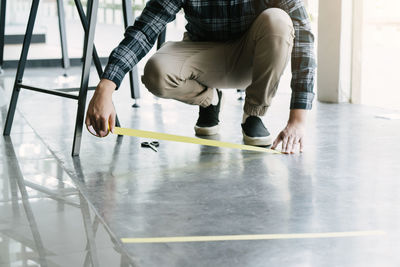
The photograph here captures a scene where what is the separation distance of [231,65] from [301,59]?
0.40 meters

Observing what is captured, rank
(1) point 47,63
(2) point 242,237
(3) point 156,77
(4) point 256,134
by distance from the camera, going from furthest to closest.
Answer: (1) point 47,63 → (4) point 256,134 → (3) point 156,77 → (2) point 242,237

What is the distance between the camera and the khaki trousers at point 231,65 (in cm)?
230

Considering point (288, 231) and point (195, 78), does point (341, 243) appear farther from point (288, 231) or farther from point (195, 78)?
point (195, 78)

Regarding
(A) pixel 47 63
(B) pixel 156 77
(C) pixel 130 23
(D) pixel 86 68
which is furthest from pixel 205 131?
(A) pixel 47 63

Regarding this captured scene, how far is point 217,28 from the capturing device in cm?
251

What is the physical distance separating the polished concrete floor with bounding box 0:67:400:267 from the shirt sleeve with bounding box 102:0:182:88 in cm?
37

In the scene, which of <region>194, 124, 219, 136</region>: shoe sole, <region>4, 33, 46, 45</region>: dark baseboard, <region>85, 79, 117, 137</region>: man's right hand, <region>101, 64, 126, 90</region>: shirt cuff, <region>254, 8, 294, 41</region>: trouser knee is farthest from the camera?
<region>4, 33, 46, 45</region>: dark baseboard

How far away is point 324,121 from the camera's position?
307cm

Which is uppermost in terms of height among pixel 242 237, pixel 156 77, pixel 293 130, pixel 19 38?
pixel 19 38

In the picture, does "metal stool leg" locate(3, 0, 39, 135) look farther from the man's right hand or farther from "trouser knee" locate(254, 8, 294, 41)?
"trouser knee" locate(254, 8, 294, 41)

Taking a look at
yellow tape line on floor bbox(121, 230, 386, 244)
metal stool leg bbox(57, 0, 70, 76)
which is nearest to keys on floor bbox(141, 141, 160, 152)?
yellow tape line on floor bbox(121, 230, 386, 244)

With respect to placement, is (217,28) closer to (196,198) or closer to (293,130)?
(293,130)

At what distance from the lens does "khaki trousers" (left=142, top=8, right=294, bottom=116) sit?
230cm

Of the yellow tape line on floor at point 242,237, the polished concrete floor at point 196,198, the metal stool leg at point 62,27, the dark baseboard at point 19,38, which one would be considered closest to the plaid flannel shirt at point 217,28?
the polished concrete floor at point 196,198
